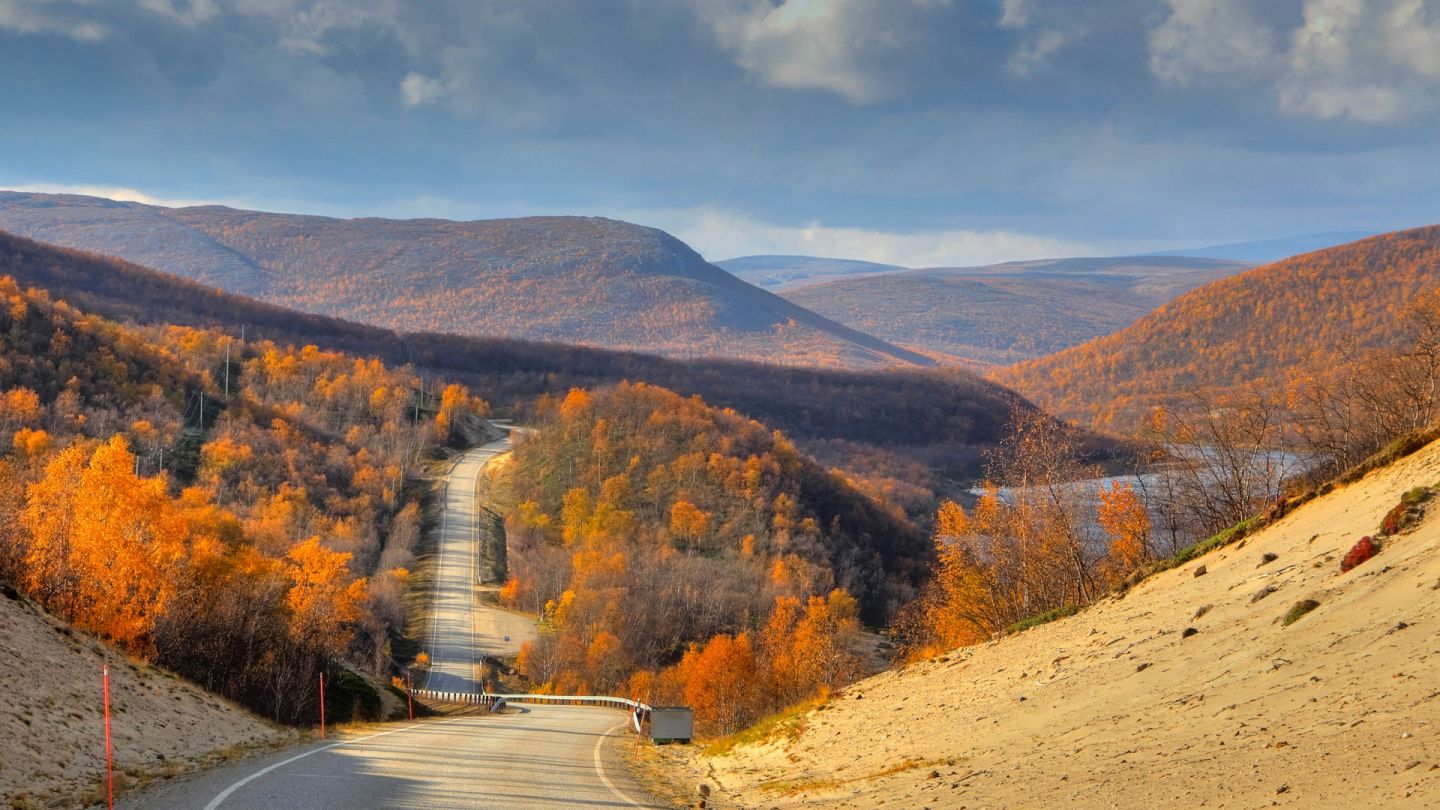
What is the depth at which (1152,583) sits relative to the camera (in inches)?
838

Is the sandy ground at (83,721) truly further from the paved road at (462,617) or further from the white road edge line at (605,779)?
the paved road at (462,617)

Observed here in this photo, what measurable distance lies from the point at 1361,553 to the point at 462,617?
8613 centimetres

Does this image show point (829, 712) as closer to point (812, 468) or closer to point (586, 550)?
point (586, 550)

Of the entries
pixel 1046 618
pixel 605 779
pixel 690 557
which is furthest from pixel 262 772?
pixel 690 557

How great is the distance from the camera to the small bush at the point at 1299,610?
13508 millimetres

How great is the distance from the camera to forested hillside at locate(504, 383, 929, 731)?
229ft

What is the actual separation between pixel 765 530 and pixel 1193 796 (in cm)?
10971

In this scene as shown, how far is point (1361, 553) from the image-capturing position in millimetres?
14523

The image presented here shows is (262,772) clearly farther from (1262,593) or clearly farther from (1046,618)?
(1046,618)

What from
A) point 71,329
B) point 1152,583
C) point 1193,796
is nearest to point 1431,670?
point 1193,796

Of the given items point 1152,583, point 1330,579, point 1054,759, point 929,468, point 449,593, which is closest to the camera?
point 1054,759

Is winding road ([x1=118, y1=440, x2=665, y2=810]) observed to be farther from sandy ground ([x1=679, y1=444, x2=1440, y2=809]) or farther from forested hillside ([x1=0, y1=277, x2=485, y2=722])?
forested hillside ([x1=0, y1=277, x2=485, y2=722])

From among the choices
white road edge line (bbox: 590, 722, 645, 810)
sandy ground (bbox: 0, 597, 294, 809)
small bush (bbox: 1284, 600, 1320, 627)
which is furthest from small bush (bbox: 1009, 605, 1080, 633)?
sandy ground (bbox: 0, 597, 294, 809)

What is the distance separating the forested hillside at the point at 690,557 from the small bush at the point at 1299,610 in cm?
3323
